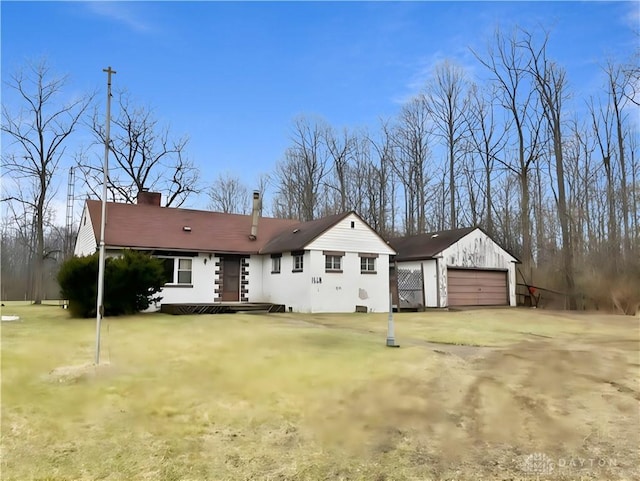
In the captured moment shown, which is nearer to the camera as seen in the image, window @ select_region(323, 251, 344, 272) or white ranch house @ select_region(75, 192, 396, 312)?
white ranch house @ select_region(75, 192, 396, 312)

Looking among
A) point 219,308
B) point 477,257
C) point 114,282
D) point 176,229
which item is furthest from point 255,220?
point 477,257

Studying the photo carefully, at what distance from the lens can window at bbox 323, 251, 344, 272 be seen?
838 inches

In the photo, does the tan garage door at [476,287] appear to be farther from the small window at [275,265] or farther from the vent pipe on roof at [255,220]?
the vent pipe on roof at [255,220]

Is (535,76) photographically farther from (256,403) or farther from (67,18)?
(256,403)

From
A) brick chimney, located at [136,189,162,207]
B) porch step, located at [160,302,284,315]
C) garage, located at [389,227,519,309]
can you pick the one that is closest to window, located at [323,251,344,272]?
porch step, located at [160,302,284,315]

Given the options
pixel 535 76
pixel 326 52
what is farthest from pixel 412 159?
pixel 326 52

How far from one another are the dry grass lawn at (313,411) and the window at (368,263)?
11471 millimetres

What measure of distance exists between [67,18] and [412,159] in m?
31.8

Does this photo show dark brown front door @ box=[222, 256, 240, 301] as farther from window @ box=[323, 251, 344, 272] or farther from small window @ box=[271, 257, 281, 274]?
window @ box=[323, 251, 344, 272]

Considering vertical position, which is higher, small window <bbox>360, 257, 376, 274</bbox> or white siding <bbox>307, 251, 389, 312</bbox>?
small window <bbox>360, 257, 376, 274</bbox>

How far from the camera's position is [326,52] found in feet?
63.8

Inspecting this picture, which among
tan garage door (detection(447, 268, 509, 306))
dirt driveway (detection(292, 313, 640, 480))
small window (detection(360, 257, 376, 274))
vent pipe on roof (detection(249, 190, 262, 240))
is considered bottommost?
dirt driveway (detection(292, 313, 640, 480))

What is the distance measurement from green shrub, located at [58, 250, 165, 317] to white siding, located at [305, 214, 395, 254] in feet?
22.8

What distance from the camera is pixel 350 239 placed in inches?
870
